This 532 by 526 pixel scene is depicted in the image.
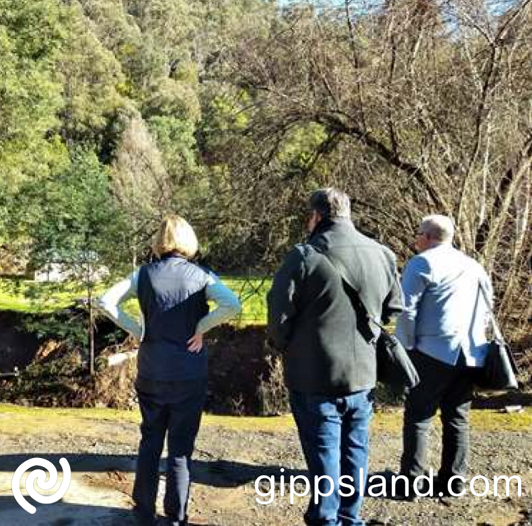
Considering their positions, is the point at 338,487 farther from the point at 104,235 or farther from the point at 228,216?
the point at 104,235

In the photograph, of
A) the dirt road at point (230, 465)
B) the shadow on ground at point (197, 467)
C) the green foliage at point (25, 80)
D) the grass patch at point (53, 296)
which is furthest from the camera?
the green foliage at point (25, 80)

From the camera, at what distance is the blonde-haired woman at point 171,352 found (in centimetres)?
373

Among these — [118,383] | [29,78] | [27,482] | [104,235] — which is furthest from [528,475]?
[29,78]

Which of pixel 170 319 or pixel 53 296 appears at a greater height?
pixel 53 296

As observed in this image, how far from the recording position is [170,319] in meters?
3.73

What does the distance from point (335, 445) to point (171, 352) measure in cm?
90

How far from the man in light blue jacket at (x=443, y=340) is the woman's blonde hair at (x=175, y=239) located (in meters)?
1.22

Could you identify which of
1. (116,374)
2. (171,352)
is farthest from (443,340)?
(116,374)

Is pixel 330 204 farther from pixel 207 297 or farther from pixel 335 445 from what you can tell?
pixel 335 445

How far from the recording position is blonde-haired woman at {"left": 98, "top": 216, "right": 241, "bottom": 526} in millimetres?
3727

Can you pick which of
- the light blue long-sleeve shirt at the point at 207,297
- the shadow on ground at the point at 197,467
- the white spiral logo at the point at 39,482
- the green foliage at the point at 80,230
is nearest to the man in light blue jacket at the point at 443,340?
the shadow on ground at the point at 197,467

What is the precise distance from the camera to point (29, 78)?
57.4ft

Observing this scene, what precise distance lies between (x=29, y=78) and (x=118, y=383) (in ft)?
31.5

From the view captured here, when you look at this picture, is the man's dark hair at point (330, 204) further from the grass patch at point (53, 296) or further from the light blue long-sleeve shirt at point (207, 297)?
the grass patch at point (53, 296)
